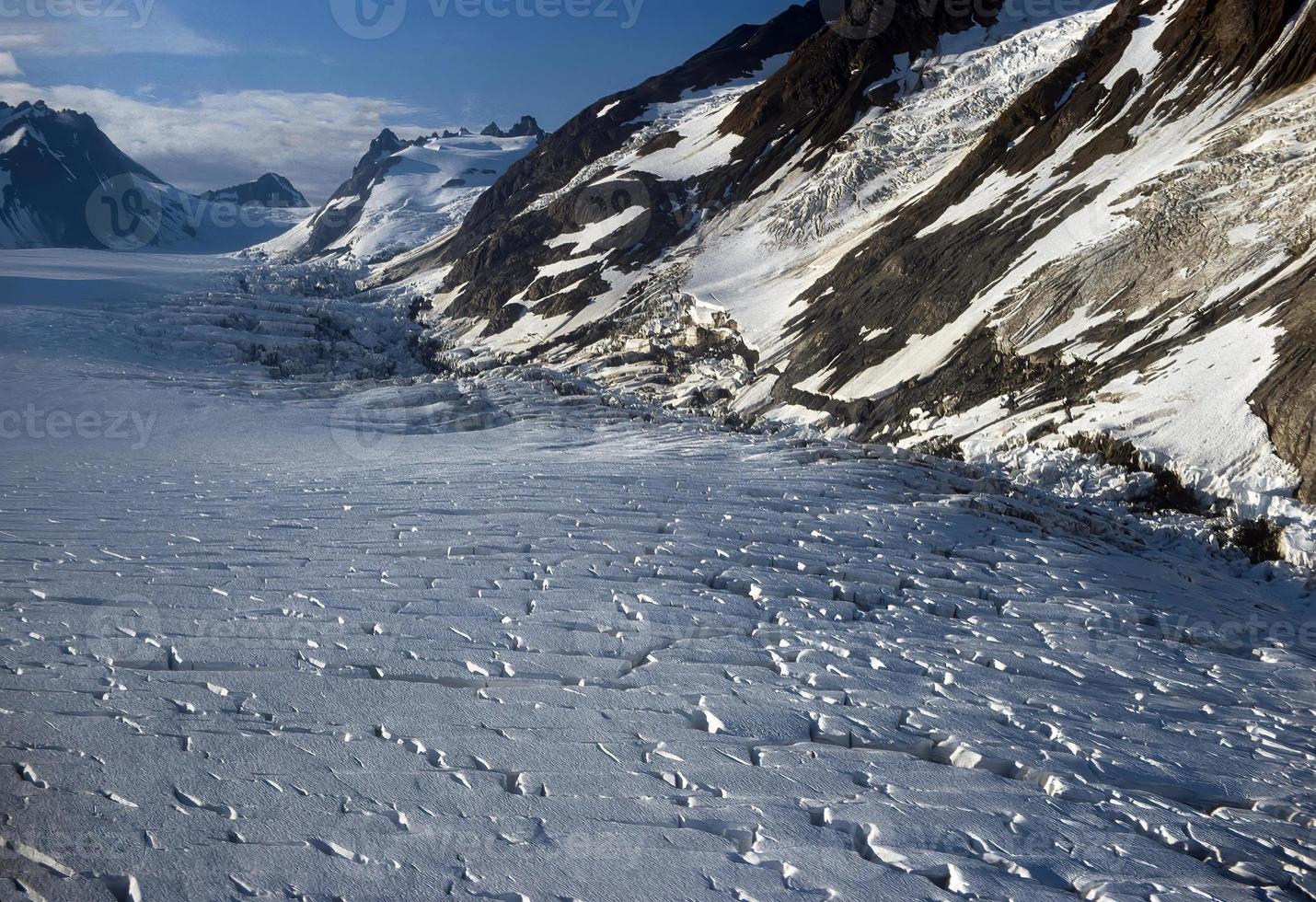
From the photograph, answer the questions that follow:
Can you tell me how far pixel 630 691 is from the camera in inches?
264

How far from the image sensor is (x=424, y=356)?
44000 mm

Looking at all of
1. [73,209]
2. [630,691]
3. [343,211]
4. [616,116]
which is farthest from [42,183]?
[630,691]

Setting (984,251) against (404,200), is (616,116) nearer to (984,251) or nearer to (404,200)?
(984,251)

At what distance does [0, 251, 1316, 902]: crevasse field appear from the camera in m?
4.73

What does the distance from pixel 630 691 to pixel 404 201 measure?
134 meters

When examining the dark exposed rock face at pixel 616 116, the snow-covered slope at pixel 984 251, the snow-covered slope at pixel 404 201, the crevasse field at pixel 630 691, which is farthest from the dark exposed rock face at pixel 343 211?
the crevasse field at pixel 630 691

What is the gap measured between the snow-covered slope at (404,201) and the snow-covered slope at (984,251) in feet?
199

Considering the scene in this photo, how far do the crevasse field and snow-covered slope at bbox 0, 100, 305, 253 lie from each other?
577 feet

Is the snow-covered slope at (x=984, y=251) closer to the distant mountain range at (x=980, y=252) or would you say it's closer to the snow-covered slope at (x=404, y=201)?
the distant mountain range at (x=980, y=252)

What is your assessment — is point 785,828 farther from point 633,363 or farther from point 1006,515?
point 633,363

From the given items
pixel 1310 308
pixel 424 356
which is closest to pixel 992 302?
pixel 1310 308

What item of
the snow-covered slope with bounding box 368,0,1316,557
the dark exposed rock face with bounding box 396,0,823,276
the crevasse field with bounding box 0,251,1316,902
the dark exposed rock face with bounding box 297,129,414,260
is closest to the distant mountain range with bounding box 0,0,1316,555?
the snow-covered slope with bounding box 368,0,1316,557

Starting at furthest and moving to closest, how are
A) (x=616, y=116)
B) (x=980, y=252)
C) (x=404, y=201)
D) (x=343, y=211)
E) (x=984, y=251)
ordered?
(x=343, y=211) → (x=404, y=201) → (x=616, y=116) → (x=980, y=252) → (x=984, y=251)

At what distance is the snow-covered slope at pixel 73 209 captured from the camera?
166500 millimetres
